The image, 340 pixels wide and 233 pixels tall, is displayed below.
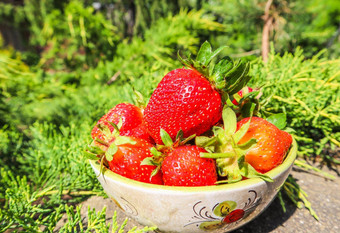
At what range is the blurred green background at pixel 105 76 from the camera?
722 mm

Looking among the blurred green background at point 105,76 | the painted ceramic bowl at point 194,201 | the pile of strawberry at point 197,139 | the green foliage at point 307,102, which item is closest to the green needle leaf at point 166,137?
the pile of strawberry at point 197,139

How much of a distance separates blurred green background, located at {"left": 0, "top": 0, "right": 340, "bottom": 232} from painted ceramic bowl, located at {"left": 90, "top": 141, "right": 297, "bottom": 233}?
98mm

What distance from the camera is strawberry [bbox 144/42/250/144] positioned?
20.5 inches

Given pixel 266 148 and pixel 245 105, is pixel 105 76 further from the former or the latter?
pixel 266 148

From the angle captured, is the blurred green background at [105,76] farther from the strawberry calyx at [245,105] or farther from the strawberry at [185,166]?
the strawberry at [185,166]

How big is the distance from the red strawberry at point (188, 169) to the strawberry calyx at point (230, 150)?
0.06 feet

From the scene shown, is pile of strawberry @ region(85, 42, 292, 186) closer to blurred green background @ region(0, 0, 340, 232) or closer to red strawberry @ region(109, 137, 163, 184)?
red strawberry @ region(109, 137, 163, 184)

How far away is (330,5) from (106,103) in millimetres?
3145

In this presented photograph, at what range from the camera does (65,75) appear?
4.71ft

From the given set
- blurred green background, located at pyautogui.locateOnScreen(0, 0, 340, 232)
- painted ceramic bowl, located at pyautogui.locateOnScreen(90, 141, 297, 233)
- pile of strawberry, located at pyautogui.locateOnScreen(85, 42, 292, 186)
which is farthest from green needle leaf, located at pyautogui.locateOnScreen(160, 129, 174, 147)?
blurred green background, located at pyautogui.locateOnScreen(0, 0, 340, 232)

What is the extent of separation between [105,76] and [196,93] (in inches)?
36.4

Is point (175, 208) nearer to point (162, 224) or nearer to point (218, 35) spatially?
point (162, 224)

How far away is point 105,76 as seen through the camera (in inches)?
52.6

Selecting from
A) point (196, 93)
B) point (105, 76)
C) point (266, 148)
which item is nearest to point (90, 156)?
point (196, 93)
